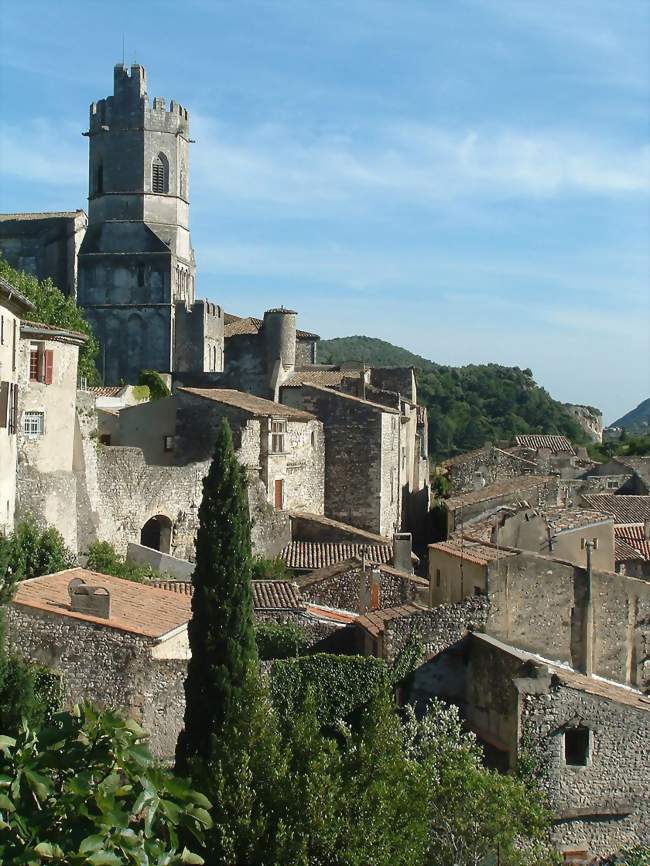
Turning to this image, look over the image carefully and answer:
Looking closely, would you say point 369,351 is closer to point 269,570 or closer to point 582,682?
point 269,570

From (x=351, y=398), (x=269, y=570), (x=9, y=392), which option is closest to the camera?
(x=9, y=392)

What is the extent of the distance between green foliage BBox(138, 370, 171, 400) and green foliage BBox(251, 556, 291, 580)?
54.1 ft

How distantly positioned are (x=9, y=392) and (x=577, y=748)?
1417cm

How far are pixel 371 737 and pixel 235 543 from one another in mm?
4669

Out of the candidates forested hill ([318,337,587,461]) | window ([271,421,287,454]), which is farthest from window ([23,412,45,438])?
forested hill ([318,337,587,461])

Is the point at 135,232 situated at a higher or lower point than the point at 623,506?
higher

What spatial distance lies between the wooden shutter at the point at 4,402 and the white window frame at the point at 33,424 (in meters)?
3.49

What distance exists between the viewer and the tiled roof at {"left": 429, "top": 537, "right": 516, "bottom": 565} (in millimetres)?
24516

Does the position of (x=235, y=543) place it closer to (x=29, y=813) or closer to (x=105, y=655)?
(x=105, y=655)

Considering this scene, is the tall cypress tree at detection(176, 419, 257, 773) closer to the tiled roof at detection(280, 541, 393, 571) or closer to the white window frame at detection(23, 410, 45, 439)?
the white window frame at detection(23, 410, 45, 439)

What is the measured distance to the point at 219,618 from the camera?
18781 mm

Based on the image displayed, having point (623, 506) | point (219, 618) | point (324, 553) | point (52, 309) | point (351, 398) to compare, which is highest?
point (52, 309)

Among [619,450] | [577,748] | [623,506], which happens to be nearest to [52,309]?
[623,506]

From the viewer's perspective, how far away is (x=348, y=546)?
1524 inches
